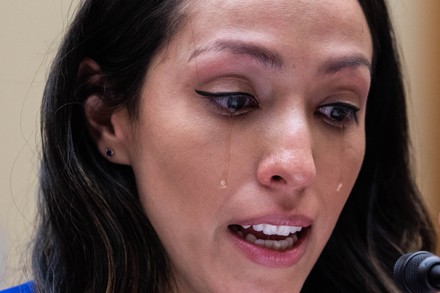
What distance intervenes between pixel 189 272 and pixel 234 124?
222mm

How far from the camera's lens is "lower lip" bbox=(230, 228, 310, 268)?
0.90 m

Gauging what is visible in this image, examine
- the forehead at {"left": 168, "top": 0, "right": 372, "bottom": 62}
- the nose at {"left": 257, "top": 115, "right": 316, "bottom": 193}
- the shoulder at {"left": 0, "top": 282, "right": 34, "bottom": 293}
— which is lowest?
the shoulder at {"left": 0, "top": 282, "right": 34, "bottom": 293}

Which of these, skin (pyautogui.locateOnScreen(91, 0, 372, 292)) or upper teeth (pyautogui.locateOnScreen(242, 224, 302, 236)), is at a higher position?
skin (pyautogui.locateOnScreen(91, 0, 372, 292))

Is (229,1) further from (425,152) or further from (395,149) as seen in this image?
(425,152)

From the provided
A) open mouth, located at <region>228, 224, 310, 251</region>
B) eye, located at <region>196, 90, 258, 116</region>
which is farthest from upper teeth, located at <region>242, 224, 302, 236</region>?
eye, located at <region>196, 90, 258, 116</region>

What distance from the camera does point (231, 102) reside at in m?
0.89

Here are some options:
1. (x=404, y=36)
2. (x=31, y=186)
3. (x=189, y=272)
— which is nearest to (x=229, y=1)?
(x=189, y=272)

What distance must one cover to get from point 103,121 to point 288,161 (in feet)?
0.97

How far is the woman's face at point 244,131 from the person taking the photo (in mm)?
874

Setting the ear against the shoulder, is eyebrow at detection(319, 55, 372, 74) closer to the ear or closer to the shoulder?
the ear

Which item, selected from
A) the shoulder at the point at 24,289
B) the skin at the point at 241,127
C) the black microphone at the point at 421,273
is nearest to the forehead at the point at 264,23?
the skin at the point at 241,127

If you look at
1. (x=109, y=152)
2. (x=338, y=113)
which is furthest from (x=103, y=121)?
(x=338, y=113)

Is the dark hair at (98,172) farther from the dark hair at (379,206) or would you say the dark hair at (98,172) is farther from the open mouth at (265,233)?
the dark hair at (379,206)

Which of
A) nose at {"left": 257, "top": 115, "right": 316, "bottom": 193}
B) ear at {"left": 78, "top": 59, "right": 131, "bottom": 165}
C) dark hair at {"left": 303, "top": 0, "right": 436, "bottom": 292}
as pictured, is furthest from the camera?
dark hair at {"left": 303, "top": 0, "right": 436, "bottom": 292}
